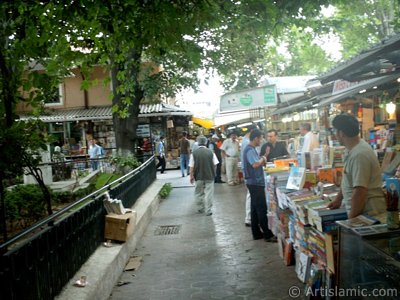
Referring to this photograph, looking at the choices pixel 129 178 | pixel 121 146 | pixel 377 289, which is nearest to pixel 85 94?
pixel 121 146

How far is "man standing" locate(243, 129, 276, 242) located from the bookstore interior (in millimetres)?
152

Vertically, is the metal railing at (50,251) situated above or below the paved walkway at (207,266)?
above

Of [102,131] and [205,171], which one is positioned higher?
[102,131]

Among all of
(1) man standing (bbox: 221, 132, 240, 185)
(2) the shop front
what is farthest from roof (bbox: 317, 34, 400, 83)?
(2) the shop front

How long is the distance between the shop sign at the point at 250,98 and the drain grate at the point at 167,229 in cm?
281

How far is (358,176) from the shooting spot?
377 centimetres

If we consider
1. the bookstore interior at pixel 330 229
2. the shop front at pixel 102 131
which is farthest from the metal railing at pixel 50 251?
the shop front at pixel 102 131

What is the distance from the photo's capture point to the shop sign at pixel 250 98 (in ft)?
27.1

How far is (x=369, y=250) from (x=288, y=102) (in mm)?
12000

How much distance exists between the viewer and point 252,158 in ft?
23.5

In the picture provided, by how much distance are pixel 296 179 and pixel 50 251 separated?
320cm

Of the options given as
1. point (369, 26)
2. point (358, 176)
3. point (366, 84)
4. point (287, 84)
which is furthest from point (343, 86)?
point (369, 26)

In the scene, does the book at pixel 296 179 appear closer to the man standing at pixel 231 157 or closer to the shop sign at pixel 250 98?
the shop sign at pixel 250 98

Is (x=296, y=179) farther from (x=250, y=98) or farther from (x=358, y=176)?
(x=250, y=98)
